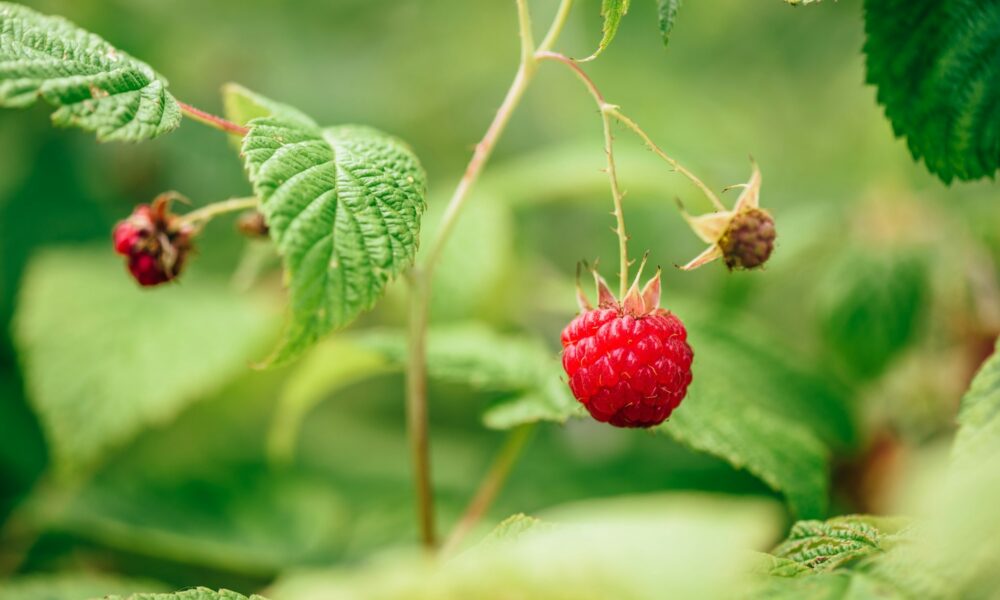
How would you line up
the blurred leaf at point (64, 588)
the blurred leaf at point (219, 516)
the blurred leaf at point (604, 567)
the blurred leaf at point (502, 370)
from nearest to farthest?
1. the blurred leaf at point (604, 567)
2. the blurred leaf at point (502, 370)
3. the blurred leaf at point (64, 588)
4. the blurred leaf at point (219, 516)

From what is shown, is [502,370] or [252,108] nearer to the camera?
[252,108]

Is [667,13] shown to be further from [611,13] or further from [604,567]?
[604,567]

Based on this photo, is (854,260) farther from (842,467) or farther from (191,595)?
(191,595)

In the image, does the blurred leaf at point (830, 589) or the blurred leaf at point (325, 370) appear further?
the blurred leaf at point (325, 370)

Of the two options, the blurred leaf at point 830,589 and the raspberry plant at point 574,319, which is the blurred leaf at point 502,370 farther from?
the blurred leaf at point 830,589

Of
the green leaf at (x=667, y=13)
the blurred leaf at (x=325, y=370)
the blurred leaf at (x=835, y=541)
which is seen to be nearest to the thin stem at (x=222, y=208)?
the blurred leaf at (x=325, y=370)

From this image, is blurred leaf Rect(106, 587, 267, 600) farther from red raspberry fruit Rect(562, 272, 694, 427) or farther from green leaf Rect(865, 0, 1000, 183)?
green leaf Rect(865, 0, 1000, 183)

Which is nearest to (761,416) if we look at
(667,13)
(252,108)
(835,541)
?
(835,541)
